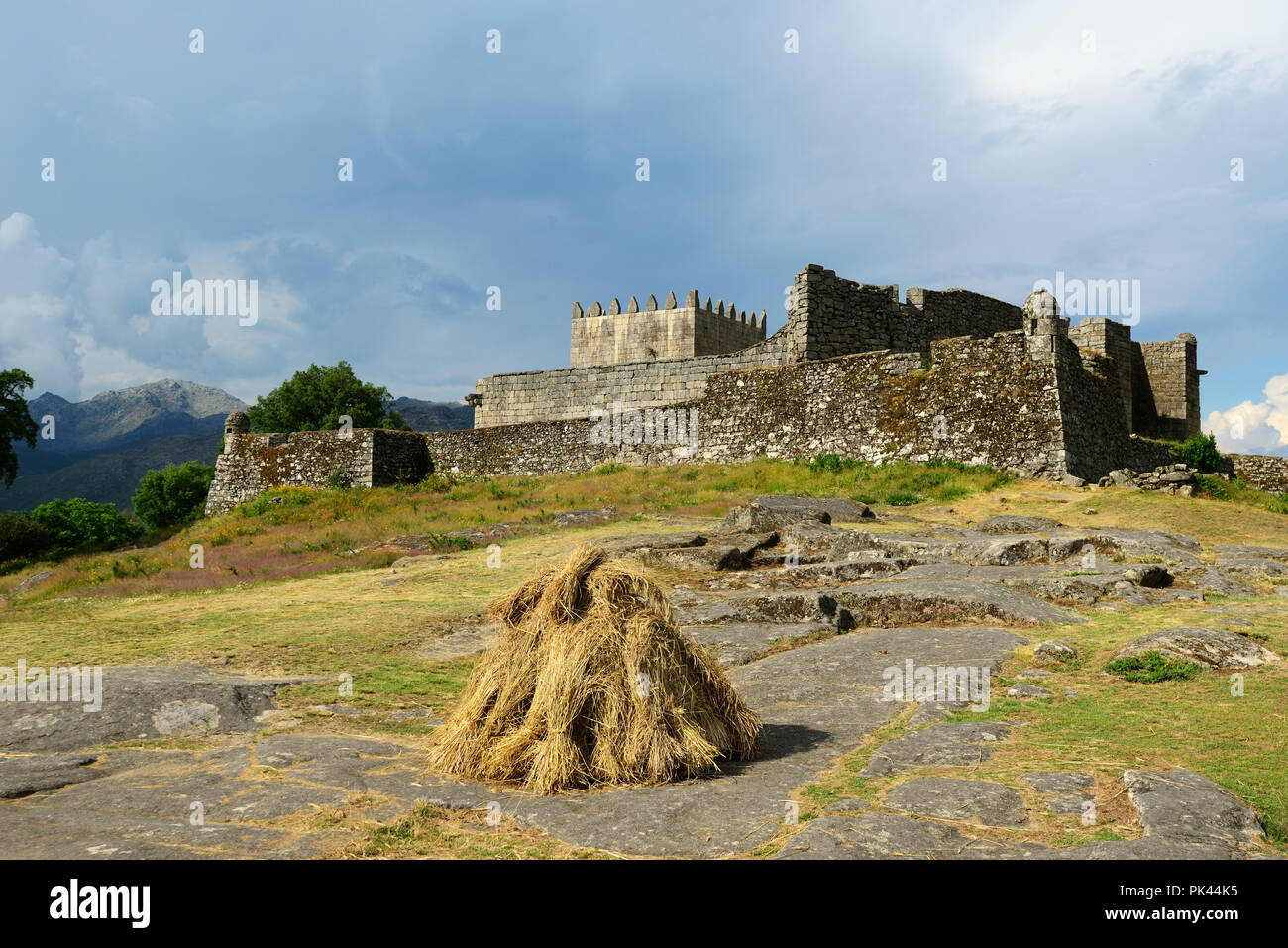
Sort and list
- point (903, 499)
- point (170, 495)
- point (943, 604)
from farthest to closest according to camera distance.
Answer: point (170, 495)
point (903, 499)
point (943, 604)

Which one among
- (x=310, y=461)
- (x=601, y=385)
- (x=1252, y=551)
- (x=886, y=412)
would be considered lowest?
(x=1252, y=551)

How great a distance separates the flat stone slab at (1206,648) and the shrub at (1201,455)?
2443cm

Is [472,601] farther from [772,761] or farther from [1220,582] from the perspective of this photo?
[1220,582]

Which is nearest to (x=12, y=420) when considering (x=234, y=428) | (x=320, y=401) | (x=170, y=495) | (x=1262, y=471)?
(x=234, y=428)

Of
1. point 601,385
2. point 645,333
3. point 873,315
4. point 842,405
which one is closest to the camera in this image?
point 842,405

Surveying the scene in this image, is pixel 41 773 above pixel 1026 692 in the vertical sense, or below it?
above

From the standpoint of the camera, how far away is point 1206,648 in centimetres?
862

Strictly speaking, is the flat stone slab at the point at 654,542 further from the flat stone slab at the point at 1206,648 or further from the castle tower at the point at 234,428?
the castle tower at the point at 234,428

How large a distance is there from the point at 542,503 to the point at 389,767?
2010 cm

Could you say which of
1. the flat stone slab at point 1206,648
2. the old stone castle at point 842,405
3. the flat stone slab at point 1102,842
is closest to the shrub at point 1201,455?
the old stone castle at point 842,405

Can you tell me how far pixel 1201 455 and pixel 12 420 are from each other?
5523 centimetres

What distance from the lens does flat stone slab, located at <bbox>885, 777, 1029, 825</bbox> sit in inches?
199

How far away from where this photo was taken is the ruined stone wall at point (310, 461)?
3688cm
